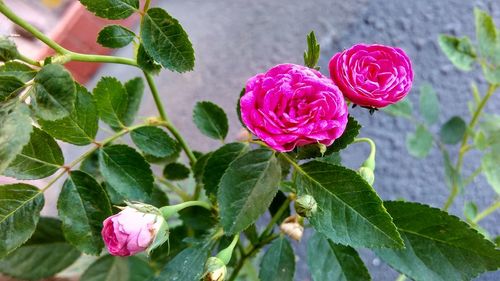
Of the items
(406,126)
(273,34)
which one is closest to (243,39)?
(273,34)

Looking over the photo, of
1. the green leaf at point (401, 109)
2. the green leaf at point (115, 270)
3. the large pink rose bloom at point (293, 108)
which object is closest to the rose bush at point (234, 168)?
the large pink rose bloom at point (293, 108)

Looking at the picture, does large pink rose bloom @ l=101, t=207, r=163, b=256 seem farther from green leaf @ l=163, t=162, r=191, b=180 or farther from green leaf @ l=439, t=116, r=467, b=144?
green leaf @ l=439, t=116, r=467, b=144

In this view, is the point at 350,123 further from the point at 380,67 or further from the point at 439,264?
the point at 439,264

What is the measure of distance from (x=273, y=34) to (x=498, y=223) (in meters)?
A: 0.52

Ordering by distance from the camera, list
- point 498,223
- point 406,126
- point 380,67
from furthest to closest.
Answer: point 406,126
point 498,223
point 380,67

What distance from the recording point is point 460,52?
580 millimetres

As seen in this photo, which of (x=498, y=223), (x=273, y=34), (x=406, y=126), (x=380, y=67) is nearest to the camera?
(x=380, y=67)

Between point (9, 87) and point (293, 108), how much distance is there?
0.19 meters

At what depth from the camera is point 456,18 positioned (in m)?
0.83

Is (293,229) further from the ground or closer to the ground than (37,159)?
closer to the ground

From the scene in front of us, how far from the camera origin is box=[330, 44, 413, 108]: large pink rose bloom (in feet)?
1.11

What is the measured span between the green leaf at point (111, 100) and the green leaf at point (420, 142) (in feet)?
→ 1.27

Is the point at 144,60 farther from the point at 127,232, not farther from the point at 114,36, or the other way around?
the point at 127,232

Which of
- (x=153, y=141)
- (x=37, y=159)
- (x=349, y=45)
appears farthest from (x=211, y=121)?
(x=349, y=45)
